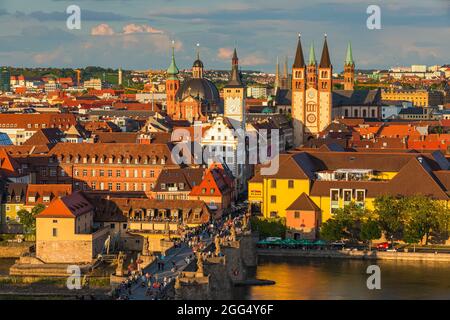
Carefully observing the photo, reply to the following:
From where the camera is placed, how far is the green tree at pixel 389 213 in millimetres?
50188

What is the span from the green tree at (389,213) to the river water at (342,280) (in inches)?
114

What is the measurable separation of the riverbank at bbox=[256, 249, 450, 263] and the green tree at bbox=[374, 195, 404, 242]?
1.93 m

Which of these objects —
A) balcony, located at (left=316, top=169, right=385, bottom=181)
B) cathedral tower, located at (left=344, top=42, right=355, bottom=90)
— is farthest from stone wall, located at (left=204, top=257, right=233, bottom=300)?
cathedral tower, located at (left=344, top=42, right=355, bottom=90)

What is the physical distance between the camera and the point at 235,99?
8150 centimetres

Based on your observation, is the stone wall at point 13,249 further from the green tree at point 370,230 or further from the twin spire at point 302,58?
the twin spire at point 302,58

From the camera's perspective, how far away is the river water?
40.2 metres

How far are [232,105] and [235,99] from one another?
38.5 inches

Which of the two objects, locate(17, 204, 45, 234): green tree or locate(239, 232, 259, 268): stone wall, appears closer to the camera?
locate(239, 232, 259, 268): stone wall

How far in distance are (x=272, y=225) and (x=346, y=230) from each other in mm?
3667

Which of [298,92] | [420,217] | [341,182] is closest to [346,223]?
[341,182]

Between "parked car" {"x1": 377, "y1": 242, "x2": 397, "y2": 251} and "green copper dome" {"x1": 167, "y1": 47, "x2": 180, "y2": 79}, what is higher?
"green copper dome" {"x1": 167, "y1": 47, "x2": 180, "y2": 79}

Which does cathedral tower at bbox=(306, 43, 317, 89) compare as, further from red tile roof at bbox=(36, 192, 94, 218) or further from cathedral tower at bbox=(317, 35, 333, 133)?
red tile roof at bbox=(36, 192, 94, 218)

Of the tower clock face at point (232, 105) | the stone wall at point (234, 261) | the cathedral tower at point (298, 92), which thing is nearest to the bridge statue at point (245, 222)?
the stone wall at point (234, 261)
